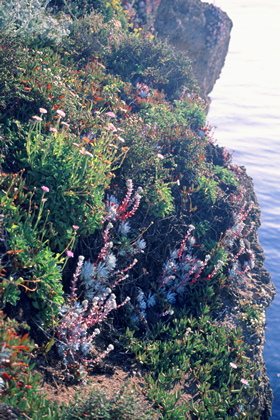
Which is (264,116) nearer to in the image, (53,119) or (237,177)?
(237,177)

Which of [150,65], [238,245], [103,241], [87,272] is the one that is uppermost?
[150,65]

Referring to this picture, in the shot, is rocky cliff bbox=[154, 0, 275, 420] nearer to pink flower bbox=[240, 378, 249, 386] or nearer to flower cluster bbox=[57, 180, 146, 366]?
pink flower bbox=[240, 378, 249, 386]

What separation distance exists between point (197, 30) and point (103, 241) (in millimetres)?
11792

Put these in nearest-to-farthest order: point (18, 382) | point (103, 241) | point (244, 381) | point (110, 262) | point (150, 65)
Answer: point (18, 382) → point (110, 262) → point (244, 381) → point (103, 241) → point (150, 65)

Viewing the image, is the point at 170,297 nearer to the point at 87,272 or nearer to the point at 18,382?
the point at 87,272

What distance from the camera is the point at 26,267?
4551mm

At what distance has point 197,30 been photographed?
14891 mm

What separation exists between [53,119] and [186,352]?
172 inches

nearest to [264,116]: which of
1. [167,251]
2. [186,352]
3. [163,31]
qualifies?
[163,31]

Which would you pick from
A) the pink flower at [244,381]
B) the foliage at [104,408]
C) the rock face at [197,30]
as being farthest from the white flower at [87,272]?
the rock face at [197,30]

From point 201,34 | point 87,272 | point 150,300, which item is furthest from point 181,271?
point 201,34

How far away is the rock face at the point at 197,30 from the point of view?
1453 centimetres

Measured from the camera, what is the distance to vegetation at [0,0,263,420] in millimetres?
4586

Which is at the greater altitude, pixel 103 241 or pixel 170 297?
pixel 103 241
